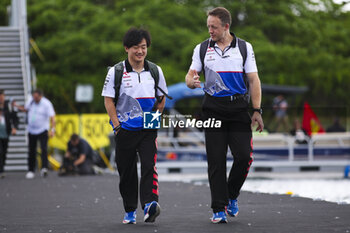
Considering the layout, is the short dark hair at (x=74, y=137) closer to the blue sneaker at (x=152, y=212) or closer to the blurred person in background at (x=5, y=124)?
the blurred person in background at (x=5, y=124)

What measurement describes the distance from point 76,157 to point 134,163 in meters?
10.8

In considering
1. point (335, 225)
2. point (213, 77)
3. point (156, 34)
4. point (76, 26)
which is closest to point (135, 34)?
point (213, 77)

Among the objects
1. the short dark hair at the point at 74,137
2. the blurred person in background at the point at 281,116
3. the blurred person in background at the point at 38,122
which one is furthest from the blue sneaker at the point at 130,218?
the blurred person in background at the point at 281,116

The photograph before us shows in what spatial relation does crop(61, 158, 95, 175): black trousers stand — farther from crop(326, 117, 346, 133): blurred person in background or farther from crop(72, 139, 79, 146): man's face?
crop(326, 117, 346, 133): blurred person in background

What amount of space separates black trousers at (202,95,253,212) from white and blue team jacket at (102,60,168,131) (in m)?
0.53

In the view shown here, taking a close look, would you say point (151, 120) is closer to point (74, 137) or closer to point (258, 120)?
point (258, 120)

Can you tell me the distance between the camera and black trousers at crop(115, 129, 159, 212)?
7168mm

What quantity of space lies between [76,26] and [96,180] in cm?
2053

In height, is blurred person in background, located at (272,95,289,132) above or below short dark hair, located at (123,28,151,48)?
below

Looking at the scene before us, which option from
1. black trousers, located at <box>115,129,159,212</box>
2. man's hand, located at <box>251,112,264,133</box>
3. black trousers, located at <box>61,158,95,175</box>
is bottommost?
black trousers, located at <box>61,158,95,175</box>

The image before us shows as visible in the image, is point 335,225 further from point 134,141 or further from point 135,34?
point 135,34

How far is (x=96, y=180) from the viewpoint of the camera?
625 inches

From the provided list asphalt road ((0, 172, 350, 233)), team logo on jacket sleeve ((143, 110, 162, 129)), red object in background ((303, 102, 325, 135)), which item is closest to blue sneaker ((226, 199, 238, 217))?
asphalt road ((0, 172, 350, 233))

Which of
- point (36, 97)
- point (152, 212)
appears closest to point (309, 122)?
point (36, 97)
